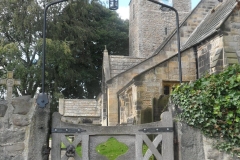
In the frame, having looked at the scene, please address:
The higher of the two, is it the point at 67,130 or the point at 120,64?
the point at 120,64

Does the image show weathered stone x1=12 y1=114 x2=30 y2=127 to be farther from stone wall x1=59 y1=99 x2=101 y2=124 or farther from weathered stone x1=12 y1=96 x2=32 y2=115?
stone wall x1=59 y1=99 x2=101 y2=124

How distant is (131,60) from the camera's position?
2027cm

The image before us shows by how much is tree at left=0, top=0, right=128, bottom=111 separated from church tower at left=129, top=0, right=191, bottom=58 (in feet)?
14.4

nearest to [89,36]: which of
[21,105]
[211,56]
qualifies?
[211,56]

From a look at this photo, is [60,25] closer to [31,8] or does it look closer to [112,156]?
[31,8]

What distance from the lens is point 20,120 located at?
17.1 feet

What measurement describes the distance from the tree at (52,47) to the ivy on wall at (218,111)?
65.1 ft

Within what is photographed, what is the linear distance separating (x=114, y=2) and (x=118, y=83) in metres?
9.27

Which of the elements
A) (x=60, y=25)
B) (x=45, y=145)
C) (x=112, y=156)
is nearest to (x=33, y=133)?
(x=45, y=145)

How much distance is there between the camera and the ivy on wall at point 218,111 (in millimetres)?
5188

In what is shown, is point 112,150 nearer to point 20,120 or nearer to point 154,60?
point 20,120

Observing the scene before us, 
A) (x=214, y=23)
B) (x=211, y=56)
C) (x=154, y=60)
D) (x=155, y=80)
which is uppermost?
(x=214, y=23)

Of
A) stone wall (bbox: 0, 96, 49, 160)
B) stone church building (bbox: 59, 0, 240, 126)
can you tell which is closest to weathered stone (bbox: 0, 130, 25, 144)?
stone wall (bbox: 0, 96, 49, 160)

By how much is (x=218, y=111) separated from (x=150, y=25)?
2883 centimetres
